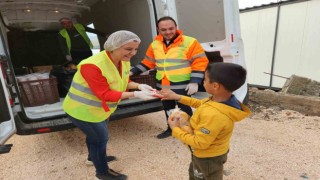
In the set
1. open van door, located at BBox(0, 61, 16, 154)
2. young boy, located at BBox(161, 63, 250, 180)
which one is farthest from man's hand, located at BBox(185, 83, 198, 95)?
open van door, located at BBox(0, 61, 16, 154)

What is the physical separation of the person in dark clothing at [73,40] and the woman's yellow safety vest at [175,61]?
2.29 meters

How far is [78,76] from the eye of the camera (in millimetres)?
1972

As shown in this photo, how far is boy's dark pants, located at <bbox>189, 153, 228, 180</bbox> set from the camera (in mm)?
1562

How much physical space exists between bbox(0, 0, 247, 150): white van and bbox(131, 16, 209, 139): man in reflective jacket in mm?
389

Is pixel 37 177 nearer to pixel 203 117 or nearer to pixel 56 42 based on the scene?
pixel 203 117

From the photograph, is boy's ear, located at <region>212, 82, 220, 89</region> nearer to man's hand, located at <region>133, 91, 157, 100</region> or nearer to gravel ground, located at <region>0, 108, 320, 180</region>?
man's hand, located at <region>133, 91, 157, 100</region>

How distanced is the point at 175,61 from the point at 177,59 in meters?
0.03

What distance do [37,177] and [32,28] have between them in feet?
17.5

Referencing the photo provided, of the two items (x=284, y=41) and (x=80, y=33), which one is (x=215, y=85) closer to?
(x=80, y=33)

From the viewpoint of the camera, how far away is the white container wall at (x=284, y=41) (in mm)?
5727

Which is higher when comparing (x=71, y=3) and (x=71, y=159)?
(x=71, y=3)

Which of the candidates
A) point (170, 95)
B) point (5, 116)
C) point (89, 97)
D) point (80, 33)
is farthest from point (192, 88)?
point (80, 33)

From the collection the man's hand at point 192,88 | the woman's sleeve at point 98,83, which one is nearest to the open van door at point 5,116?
the woman's sleeve at point 98,83

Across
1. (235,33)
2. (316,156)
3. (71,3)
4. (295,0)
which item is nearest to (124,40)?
(235,33)
